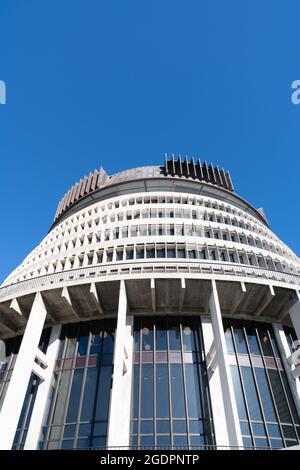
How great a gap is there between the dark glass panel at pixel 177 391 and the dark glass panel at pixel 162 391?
1.24 feet

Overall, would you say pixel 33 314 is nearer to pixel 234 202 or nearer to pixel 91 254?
pixel 91 254

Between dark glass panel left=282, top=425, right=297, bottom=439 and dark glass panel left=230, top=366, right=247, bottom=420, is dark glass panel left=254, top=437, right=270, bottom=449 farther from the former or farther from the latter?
dark glass panel left=282, top=425, right=297, bottom=439

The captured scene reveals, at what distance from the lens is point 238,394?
59.7ft

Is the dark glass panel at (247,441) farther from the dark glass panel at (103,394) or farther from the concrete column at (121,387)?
the dark glass panel at (103,394)

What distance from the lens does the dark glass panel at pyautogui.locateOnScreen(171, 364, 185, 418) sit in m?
17.2

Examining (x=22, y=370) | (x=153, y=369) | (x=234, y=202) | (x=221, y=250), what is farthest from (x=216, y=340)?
(x=234, y=202)

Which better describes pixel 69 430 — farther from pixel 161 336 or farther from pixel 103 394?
pixel 161 336

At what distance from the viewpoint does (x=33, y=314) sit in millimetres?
19703

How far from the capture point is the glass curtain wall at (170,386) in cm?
1642

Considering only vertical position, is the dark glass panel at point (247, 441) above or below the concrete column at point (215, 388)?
below

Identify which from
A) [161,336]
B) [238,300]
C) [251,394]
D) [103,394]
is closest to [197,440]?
[251,394]

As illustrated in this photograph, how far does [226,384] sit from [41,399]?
11.8 m

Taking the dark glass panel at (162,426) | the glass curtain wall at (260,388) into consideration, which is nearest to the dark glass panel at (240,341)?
the glass curtain wall at (260,388)

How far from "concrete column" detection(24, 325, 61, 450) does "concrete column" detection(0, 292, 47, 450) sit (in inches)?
70.8
